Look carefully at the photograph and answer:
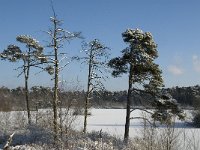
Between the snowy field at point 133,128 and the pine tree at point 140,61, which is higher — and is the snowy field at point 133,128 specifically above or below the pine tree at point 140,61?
below

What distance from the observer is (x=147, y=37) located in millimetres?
34312

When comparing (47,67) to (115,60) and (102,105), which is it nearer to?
(115,60)

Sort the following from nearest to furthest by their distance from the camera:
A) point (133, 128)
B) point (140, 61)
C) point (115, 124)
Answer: point (140, 61) < point (133, 128) < point (115, 124)

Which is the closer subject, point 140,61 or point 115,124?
point 140,61

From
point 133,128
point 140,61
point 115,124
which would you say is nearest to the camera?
point 140,61

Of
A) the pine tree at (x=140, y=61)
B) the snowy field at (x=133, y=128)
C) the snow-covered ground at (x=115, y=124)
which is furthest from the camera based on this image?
the snow-covered ground at (x=115, y=124)

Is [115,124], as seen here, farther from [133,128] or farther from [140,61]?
[140,61]

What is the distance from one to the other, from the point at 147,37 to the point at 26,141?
40.5 feet

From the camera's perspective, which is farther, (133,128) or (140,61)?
(133,128)

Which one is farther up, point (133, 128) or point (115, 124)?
point (115, 124)

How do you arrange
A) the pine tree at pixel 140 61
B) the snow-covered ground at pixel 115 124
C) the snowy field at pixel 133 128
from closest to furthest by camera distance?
the snowy field at pixel 133 128 → the pine tree at pixel 140 61 → the snow-covered ground at pixel 115 124

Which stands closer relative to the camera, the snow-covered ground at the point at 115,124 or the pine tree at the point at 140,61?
the pine tree at the point at 140,61

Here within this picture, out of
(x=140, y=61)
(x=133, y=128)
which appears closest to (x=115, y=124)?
(x=133, y=128)

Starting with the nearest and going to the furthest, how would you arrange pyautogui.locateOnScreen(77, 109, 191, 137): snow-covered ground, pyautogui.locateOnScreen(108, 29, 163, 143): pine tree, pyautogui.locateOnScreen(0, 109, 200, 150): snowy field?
pyautogui.locateOnScreen(0, 109, 200, 150): snowy field, pyautogui.locateOnScreen(108, 29, 163, 143): pine tree, pyautogui.locateOnScreen(77, 109, 191, 137): snow-covered ground
